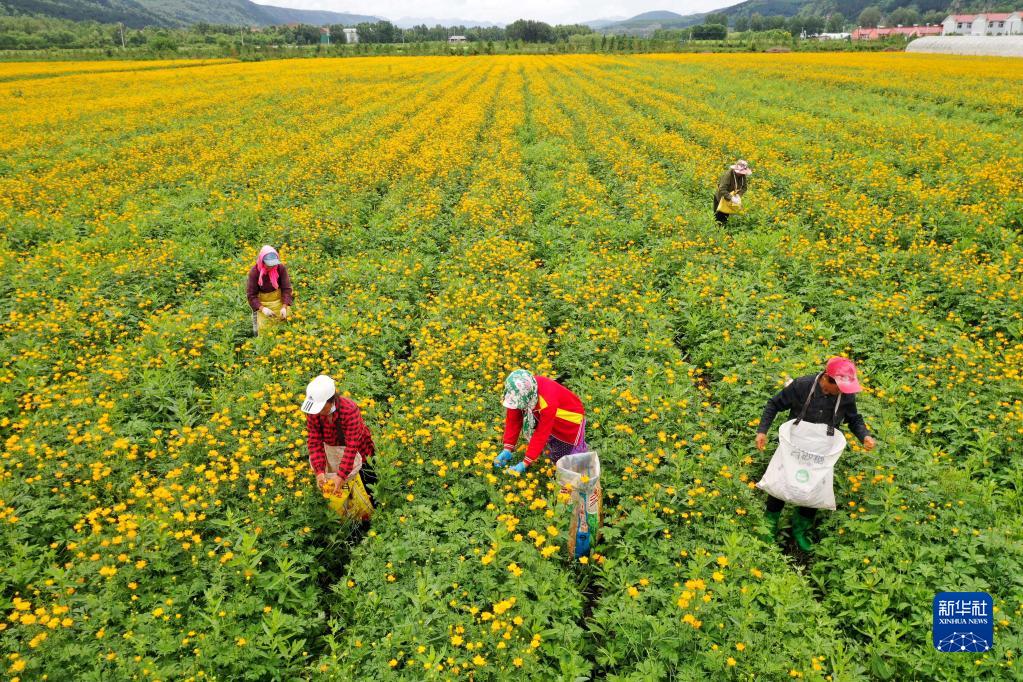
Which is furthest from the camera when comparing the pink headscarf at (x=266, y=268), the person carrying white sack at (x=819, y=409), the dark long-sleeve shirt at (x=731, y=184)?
the dark long-sleeve shirt at (x=731, y=184)

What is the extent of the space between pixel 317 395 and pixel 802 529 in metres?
4.49

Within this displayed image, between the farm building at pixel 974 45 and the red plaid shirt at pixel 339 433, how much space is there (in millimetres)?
66859

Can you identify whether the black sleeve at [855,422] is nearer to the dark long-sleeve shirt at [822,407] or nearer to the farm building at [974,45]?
the dark long-sleeve shirt at [822,407]

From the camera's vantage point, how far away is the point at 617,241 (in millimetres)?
11344

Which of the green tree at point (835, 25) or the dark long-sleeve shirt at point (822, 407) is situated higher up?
the green tree at point (835, 25)

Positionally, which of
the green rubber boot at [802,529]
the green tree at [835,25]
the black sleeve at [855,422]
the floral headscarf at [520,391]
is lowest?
the green rubber boot at [802,529]

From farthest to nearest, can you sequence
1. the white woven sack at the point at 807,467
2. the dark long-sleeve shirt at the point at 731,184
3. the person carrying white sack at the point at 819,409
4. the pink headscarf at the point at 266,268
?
the dark long-sleeve shirt at the point at 731,184 < the pink headscarf at the point at 266,268 < the white woven sack at the point at 807,467 < the person carrying white sack at the point at 819,409

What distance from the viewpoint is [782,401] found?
5191 mm

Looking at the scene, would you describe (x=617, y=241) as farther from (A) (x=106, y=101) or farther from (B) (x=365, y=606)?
(A) (x=106, y=101)

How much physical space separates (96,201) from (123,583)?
517 inches

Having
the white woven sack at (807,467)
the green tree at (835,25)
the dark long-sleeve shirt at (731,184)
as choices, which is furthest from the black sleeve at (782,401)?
the green tree at (835,25)

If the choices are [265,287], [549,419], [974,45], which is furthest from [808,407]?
[974,45]

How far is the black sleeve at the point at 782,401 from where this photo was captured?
509cm

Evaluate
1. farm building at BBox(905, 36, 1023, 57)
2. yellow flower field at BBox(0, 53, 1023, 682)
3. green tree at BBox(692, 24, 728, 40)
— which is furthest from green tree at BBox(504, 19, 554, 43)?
yellow flower field at BBox(0, 53, 1023, 682)
